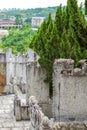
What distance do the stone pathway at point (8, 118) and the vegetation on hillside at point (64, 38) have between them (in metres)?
1.72

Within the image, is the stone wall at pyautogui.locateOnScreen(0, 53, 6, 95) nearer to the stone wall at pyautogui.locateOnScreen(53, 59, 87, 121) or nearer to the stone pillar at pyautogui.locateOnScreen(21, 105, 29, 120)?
the stone pillar at pyautogui.locateOnScreen(21, 105, 29, 120)

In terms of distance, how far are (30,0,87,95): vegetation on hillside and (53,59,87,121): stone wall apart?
0.69 m

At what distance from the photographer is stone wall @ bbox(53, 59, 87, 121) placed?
13.0 meters

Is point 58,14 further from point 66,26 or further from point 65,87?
point 65,87

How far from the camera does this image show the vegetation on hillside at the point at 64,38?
13477 millimetres

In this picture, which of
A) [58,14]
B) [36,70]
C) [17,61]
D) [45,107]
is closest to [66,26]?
[58,14]

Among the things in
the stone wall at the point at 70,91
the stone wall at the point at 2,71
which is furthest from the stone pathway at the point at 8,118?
the stone wall at the point at 2,71

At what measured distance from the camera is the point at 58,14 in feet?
48.6

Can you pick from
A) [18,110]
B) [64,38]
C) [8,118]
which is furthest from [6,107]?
[64,38]

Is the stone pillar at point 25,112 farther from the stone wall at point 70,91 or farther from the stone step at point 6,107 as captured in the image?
the stone wall at point 70,91

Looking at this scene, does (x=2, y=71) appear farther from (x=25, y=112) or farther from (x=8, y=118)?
(x=25, y=112)

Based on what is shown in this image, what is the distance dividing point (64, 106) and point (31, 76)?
1794 mm

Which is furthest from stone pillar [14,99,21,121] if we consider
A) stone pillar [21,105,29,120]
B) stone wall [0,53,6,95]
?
stone wall [0,53,6,95]

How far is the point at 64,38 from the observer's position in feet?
44.3
